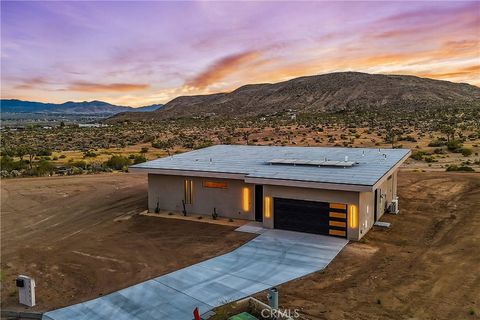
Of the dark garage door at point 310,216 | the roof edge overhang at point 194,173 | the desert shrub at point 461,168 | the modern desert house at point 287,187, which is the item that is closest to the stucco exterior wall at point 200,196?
the modern desert house at point 287,187

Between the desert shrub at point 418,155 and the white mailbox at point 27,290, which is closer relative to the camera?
the white mailbox at point 27,290

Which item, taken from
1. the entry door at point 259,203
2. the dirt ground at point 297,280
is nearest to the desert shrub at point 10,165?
the dirt ground at point 297,280

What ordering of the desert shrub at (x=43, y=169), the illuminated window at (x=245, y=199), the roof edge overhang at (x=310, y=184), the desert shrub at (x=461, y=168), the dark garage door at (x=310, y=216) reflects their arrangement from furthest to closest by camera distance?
the desert shrub at (x=43, y=169)
the desert shrub at (x=461, y=168)
the illuminated window at (x=245, y=199)
the dark garage door at (x=310, y=216)
the roof edge overhang at (x=310, y=184)

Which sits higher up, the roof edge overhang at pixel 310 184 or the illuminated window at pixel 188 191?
the roof edge overhang at pixel 310 184

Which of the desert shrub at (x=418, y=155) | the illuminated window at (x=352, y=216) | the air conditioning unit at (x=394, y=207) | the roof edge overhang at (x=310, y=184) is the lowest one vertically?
the air conditioning unit at (x=394, y=207)

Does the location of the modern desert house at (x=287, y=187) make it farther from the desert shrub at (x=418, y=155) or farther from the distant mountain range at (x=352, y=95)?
the distant mountain range at (x=352, y=95)


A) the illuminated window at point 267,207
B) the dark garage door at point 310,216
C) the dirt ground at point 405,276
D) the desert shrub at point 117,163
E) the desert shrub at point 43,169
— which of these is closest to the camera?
the dirt ground at point 405,276

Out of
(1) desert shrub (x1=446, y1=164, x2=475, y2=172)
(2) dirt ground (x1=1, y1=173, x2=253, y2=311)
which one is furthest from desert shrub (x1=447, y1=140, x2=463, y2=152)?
(2) dirt ground (x1=1, y1=173, x2=253, y2=311)
